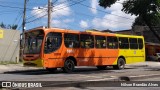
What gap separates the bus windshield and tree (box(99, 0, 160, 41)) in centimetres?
569

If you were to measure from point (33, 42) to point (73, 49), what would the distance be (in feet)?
9.07

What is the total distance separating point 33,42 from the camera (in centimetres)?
2272

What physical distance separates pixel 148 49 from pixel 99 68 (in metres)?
34.6

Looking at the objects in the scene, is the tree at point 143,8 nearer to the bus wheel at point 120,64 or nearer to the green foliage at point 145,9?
the green foliage at point 145,9

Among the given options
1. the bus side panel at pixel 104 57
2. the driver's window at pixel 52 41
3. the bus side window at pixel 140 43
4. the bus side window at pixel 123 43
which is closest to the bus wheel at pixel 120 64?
the bus side panel at pixel 104 57

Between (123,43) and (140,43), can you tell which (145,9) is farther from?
(140,43)

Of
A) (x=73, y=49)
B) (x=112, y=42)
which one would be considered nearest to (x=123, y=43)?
(x=112, y=42)

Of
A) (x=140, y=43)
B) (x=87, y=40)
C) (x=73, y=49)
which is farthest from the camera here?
(x=140, y=43)

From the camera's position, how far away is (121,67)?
93.7ft

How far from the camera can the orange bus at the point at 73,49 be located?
22156 mm

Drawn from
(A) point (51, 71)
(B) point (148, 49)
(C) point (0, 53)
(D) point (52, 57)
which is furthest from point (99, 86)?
(B) point (148, 49)

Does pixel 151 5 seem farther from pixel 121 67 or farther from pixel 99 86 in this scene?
pixel 99 86

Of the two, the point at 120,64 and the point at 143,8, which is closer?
the point at 143,8

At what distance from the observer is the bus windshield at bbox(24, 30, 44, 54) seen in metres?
22.2
